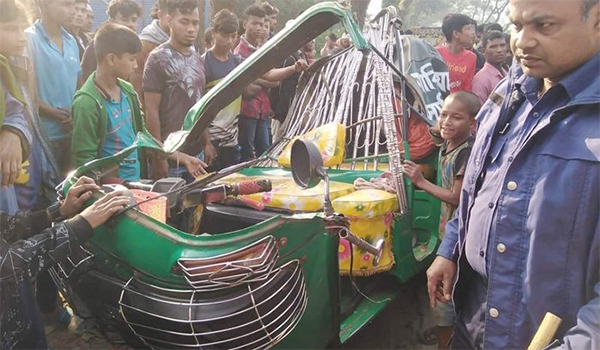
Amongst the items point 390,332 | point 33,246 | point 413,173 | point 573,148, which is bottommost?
point 390,332

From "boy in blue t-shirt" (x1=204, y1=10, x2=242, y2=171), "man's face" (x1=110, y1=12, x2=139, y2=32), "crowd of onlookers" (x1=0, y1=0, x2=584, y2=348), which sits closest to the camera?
"crowd of onlookers" (x1=0, y1=0, x2=584, y2=348)

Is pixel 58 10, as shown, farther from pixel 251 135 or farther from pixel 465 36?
pixel 465 36

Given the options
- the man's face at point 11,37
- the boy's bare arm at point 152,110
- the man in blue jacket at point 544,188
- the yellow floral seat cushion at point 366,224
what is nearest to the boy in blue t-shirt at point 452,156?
the yellow floral seat cushion at point 366,224

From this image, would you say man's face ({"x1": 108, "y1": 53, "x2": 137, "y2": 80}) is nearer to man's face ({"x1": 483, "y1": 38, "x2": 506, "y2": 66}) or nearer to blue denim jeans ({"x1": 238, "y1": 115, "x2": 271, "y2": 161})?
blue denim jeans ({"x1": 238, "y1": 115, "x2": 271, "y2": 161})

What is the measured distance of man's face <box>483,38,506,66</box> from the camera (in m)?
5.66

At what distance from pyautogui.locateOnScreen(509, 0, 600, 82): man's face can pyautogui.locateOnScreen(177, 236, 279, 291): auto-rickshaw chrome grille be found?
1.21 meters

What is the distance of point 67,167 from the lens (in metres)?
3.47

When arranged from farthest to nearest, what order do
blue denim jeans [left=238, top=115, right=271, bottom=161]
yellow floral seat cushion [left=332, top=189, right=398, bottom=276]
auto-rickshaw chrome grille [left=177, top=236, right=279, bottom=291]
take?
blue denim jeans [left=238, top=115, right=271, bottom=161] < yellow floral seat cushion [left=332, top=189, right=398, bottom=276] < auto-rickshaw chrome grille [left=177, top=236, right=279, bottom=291]

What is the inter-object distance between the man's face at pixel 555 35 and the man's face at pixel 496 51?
14.9 ft

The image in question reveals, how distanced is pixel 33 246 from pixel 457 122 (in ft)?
7.98

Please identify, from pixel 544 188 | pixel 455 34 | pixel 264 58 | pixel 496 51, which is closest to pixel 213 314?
pixel 544 188

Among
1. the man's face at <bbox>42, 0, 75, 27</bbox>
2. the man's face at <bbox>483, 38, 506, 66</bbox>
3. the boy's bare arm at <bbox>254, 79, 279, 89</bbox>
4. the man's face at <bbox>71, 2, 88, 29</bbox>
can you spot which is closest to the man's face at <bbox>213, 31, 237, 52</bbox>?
the boy's bare arm at <bbox>254, 79, 279, 89</bbox>

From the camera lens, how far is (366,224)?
9.39 ft

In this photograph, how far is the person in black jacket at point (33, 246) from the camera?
6.64 ft
